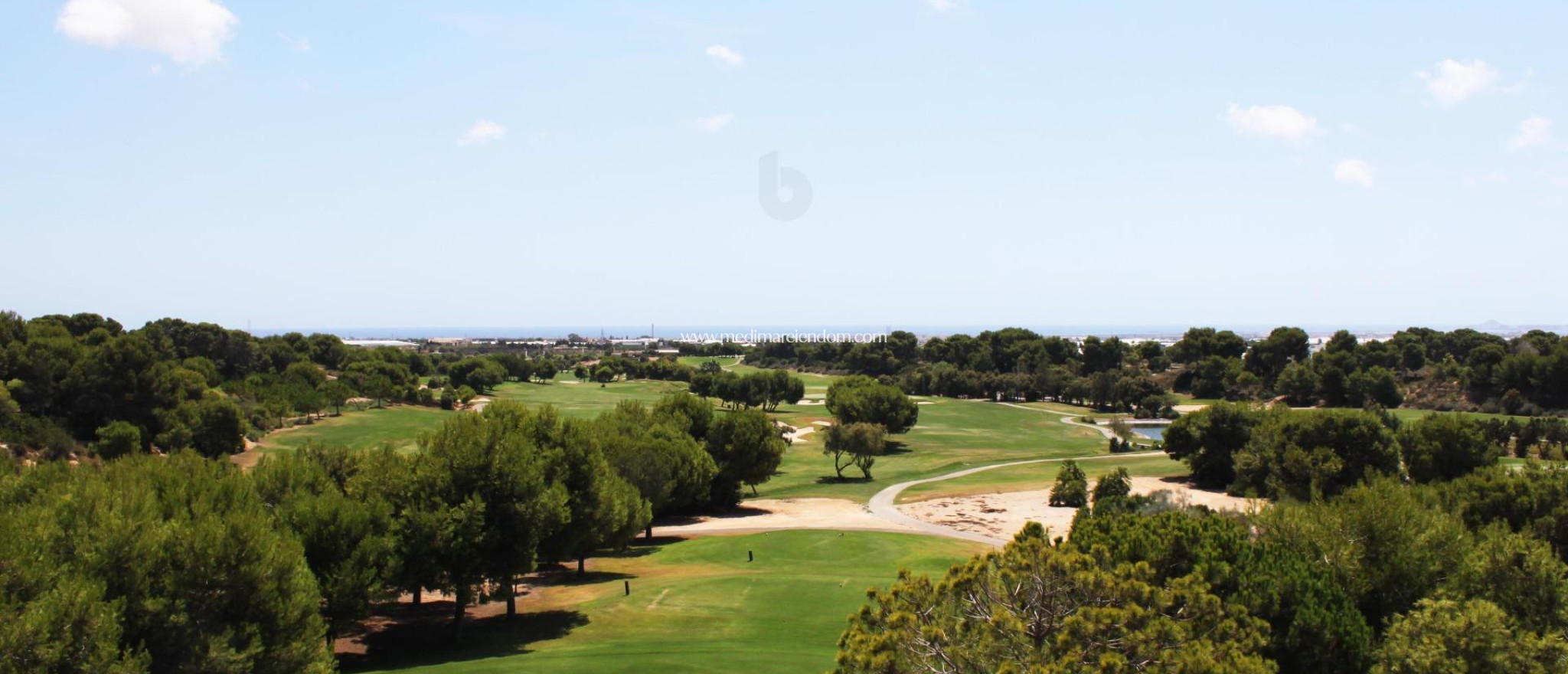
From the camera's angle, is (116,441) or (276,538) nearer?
(276,538)

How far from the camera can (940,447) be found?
99125 mm

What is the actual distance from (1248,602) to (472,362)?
5975 inches

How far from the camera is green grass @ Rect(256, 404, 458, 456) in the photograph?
279 feet

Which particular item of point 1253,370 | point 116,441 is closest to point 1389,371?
point 1253,370

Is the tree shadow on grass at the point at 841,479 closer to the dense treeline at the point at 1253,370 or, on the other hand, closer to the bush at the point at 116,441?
the bush at the point at 116,441

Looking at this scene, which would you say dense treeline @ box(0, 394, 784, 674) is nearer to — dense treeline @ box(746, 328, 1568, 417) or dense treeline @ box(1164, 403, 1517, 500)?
dense treeline @ box(1164, 403, 1517, 500)

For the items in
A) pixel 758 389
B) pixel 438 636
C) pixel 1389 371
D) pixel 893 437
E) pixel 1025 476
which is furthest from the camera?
pixel 758 389

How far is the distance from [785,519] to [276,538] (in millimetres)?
40209

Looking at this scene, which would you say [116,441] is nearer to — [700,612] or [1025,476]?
[700,612]

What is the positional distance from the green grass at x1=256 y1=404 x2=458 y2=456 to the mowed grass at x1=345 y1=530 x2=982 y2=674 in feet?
143

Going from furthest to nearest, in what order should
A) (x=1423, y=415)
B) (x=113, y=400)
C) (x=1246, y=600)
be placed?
(x=1423, y=415), (x=113, y=400), (x=1246, y=600)

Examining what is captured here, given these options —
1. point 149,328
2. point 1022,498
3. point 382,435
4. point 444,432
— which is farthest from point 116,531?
point 149,328

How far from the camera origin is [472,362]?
15700 cm

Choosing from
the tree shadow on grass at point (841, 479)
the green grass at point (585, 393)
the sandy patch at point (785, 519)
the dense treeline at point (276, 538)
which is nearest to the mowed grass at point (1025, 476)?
the sandy patch at point (785, 519)
